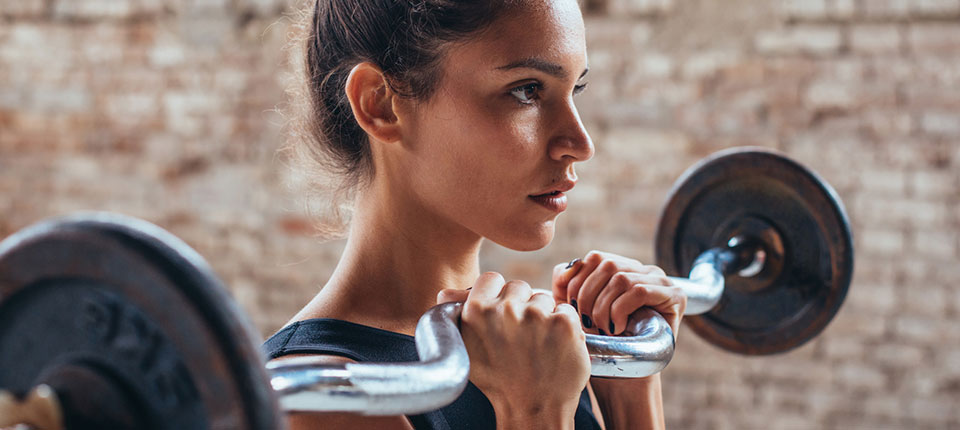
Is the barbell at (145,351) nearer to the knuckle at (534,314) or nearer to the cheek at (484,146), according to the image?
the knuckle at (534,314)

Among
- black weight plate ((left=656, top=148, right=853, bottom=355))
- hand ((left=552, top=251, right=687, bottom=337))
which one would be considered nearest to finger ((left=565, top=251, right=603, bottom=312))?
hand ((left=552, top=251, right=687, bottom=337))

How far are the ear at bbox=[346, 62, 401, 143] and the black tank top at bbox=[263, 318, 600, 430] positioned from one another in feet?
0.76

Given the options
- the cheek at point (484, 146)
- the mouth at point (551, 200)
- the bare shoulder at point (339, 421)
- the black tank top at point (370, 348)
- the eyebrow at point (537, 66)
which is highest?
the eyebrow at point (537, 66)

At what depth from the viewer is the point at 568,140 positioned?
0.91 meters

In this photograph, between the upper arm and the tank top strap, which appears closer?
the tank top strap

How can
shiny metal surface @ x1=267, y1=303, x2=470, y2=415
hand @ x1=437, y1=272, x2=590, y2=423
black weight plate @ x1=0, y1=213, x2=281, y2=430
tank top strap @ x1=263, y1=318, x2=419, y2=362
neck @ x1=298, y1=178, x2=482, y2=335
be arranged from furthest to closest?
1. neck @ x1=298, y1=178, x2=482, y2=335
2. tank top strap @ x1=263, y1=318, x2=419, y2=362
3. hand @ x1=437, y1=272, x2=590, y2=423
4. shiny metal surface @ x1=267, y1=303, x2=470, y2=415
5. black weight plate @ x1=0, y1=213, x2=281, y2=430

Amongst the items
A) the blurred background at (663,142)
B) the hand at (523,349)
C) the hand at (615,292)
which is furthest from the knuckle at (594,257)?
the blurred background at (663,142)

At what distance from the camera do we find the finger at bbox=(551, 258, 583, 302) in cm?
99

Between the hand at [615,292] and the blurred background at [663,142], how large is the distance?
122cm

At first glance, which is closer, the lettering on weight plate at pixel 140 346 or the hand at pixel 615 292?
the lettering on weight plate at pixel 140 346

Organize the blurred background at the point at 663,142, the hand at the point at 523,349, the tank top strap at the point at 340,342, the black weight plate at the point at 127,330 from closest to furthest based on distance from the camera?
the black weight plate at the point at 127,330 → the hand at the point at 523,349 → the tank top strap at the point at 340,342 → the blurred background at the point at 663,142

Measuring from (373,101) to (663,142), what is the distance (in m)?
1.68

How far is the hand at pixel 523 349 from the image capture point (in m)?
0.71

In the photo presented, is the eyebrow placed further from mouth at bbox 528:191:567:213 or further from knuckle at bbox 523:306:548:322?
knuckle at bbox 523:306:548:322
